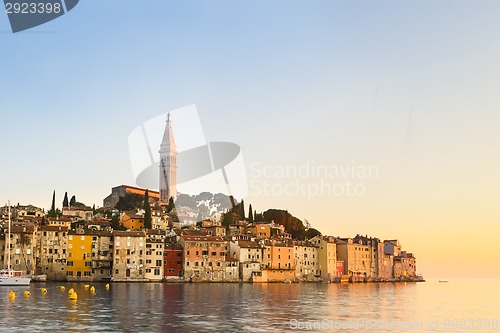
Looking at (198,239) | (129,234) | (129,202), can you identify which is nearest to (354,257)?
(198,239)

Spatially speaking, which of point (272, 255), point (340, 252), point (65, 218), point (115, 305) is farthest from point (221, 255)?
point (115, 305)

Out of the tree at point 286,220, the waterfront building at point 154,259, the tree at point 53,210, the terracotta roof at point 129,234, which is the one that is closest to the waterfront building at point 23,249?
the terracotta roof at point 129,234

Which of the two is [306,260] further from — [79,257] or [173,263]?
[79,257]

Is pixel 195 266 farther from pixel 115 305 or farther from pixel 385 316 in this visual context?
pixel 385 316

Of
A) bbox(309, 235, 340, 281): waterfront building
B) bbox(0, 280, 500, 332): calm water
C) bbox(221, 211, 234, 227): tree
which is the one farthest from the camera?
bbox(221, 211, 234, 227): tree

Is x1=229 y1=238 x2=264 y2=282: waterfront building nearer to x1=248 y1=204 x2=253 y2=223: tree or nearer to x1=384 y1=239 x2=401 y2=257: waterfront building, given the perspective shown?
x1=248 y1=204 x2=253 y2=223: tree

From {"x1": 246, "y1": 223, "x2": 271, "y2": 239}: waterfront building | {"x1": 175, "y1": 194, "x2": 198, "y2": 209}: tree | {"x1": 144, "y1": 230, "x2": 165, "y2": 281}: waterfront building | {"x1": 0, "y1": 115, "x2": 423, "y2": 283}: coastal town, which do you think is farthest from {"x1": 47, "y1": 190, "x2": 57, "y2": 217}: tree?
{"x1": 175, "y1": 194, "x2": 198, "y2": 209}: tree

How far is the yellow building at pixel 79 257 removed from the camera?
79.1 metres

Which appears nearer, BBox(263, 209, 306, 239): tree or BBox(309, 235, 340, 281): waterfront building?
BBox(309, 235, 340, 281): waterfront building

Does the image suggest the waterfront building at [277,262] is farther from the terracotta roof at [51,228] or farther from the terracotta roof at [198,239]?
the terracotta roof at [51,228]

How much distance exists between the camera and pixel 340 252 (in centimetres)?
10925

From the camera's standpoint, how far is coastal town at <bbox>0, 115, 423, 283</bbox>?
78875 millimetres

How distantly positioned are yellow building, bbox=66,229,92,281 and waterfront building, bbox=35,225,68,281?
0.69m

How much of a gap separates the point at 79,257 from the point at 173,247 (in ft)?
42.0
